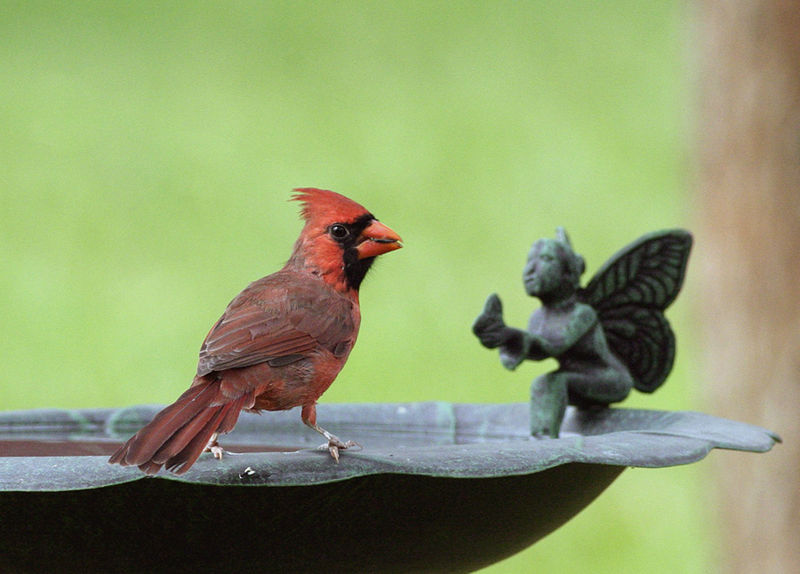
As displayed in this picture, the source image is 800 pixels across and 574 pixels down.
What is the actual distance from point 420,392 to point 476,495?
11.6ft

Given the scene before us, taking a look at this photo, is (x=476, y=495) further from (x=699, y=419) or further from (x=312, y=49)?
(x=312, y=49)

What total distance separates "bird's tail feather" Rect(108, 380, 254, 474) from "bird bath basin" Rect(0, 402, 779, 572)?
0.03 metres

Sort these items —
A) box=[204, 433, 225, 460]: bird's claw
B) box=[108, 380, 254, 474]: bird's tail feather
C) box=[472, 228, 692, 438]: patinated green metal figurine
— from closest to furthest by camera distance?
box=[108, 380, 254, 474]: bird's tail feather → box=[204, 433, 225, 460]: bird's claw → box=[472, 228, 692, 438]: patinated green metal figurine

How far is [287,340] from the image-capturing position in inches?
69.9

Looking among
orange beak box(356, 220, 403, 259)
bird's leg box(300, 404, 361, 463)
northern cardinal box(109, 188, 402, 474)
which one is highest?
orange beak box(356, 220, 403, 259)

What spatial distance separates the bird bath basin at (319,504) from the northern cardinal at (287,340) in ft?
0.19

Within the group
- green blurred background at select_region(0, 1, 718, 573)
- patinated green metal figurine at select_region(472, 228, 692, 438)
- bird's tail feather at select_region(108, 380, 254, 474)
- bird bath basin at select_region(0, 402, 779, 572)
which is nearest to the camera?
bird's tail feather at select_region(108, 380, 254, 474)

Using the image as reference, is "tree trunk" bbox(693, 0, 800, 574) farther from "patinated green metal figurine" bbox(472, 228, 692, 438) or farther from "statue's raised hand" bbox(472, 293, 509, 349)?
"statue's raised hand" bbox(472, 293, 509, 349)

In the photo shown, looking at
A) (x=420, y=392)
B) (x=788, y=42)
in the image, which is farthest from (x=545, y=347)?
(x=420, y=392)

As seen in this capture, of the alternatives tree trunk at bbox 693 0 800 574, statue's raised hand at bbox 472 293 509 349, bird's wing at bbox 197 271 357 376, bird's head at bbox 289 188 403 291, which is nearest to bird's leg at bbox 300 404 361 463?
bird's wing at bbox 197 271 357 376

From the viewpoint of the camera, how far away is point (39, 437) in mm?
2377

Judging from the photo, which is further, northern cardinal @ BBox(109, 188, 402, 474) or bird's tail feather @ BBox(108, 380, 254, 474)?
northern cardinal @ BBox(109, 188, 402, 474)

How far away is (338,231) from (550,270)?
55 centimetres

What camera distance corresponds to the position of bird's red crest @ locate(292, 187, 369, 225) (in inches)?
74.8
